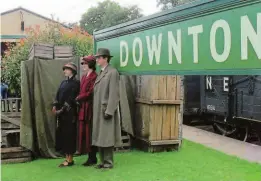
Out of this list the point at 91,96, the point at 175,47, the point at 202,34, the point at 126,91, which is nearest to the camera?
the point at 202,34

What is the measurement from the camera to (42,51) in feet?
23.3

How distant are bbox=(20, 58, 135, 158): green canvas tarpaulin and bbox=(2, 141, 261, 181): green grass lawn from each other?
1.02 ft

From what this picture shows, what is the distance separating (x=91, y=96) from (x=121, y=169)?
4.02 ft

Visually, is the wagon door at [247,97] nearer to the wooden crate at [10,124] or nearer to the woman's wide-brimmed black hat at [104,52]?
the wooden crate at [10,124]

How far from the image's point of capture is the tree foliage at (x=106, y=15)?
47.0 meters

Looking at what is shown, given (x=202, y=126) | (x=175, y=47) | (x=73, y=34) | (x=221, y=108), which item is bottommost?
(x=202, y=126)

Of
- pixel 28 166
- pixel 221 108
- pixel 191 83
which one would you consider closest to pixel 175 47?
pixel 28 166

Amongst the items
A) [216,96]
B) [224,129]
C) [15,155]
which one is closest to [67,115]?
[15,155]

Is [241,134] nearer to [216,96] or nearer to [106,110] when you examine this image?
[216,96]

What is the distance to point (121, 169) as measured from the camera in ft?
20.5

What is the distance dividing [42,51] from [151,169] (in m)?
2.81

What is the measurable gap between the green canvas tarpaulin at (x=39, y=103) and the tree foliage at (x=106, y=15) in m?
39.5

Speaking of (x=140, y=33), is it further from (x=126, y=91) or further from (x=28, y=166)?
(x=126, y=91)

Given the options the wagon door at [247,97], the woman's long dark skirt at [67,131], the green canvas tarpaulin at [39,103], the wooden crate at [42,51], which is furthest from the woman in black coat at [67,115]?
the wagon door at [247,97]
